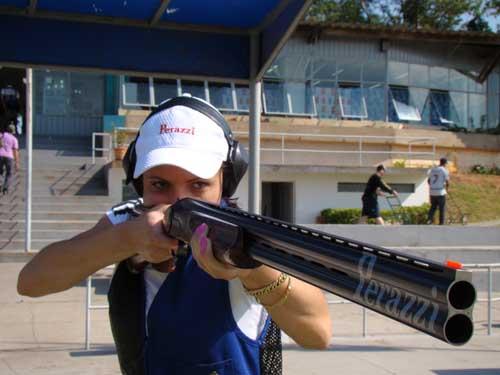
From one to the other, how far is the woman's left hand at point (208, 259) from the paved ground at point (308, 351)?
16.1 feet

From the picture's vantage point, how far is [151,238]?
1.81m

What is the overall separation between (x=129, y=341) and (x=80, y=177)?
674 inches

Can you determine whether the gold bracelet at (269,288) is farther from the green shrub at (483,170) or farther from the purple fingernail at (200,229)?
the green shrub at (483,170)

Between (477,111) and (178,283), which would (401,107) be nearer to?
(477,111)

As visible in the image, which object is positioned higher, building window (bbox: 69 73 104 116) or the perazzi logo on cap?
building window (bbox: 69 73 104 116)

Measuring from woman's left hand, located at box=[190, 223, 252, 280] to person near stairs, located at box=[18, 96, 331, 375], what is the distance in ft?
0.09

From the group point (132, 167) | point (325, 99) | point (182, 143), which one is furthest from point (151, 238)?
point (325, 99)

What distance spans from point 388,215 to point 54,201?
29.7ft

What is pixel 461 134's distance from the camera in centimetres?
2648

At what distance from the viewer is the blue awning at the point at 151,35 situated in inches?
209

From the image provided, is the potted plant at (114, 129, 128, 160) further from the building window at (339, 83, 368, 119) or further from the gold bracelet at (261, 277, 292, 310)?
the gold bracelet at (261, 277, 292, 310)

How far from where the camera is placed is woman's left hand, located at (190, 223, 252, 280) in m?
1.59

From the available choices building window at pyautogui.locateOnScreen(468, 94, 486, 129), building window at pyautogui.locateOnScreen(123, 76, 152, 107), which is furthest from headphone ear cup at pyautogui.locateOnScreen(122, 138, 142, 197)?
building window at pyautogui.locateOnScreen(468, 94, 486, 129)

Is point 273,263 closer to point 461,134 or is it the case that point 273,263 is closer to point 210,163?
point 210,163
